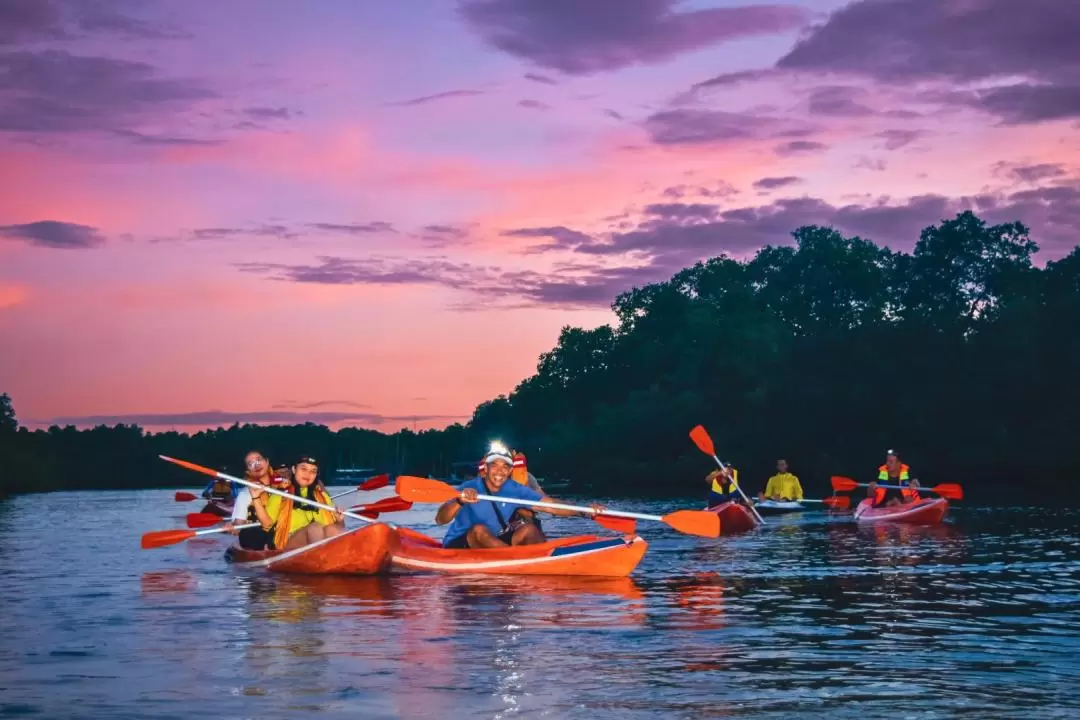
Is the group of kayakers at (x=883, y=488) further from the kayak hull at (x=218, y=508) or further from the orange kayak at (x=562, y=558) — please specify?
the orange kayak at (x=562, y=558)

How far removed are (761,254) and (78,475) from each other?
6303cm

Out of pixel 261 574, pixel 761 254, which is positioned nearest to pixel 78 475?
pixel 761 254

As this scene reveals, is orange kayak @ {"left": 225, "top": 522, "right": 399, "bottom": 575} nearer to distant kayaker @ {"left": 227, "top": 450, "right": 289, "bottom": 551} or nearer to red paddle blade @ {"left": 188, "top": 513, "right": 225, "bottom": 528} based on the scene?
distant kayaker @ {"left": 227, "top": 450, "right": 289, "bottom": 551}

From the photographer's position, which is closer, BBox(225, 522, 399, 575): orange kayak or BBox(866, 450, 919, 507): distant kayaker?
BBox(225, 522, 399, 575): orange kayak

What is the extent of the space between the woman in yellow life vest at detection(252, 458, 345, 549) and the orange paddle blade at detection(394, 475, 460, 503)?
1187 millimetres

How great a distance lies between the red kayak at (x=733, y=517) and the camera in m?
27.0

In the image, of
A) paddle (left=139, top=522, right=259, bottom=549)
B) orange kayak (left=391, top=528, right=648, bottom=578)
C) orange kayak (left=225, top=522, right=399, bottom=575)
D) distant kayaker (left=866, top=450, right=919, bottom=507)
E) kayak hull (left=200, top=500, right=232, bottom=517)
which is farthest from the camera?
distant kayaker (left=866, top=450, right=919, bottom=507)

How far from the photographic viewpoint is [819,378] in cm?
6706

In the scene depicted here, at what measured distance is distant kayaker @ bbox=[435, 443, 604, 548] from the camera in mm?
15367

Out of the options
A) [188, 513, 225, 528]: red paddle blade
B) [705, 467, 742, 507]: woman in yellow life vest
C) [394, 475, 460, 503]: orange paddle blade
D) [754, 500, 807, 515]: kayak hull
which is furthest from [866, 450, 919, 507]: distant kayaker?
[394, 475, 460, 503]: orange paddle blade

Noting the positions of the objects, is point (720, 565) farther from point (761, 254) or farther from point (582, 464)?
point (761, 254)

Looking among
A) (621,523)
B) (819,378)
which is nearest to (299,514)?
(621,523)

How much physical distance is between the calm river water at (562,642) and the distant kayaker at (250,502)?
66 cm

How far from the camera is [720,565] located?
725 inches
